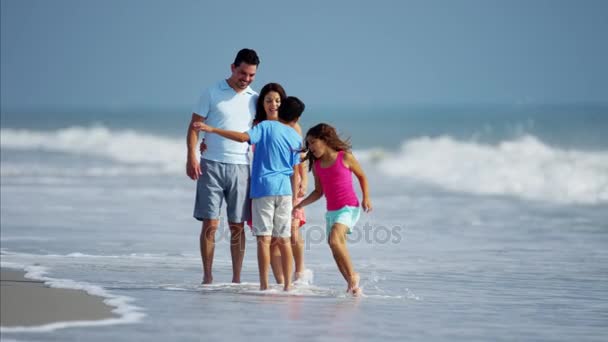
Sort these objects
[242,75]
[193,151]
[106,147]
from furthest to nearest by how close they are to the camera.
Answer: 1. [106,147]
2. [242,75]
3. [193,151]

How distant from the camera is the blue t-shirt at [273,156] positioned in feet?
25.6

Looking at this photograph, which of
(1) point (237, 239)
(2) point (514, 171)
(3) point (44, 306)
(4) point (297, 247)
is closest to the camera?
(3) point (44, 306)

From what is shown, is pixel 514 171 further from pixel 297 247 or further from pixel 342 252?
pixel 342 252

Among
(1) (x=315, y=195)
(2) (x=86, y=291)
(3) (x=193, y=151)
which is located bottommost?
(2) (x=86, y=291)

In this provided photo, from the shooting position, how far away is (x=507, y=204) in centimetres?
1728

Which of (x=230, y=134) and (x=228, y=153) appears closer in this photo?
(x=230, y=134)

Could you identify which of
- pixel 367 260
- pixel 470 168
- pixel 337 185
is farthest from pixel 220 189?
pixel 470 168

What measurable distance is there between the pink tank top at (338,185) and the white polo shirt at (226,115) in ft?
1.99

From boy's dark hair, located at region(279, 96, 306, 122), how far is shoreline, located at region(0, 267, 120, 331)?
5.55 ft

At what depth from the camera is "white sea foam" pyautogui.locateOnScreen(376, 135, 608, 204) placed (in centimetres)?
1962

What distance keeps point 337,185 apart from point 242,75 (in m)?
1.00

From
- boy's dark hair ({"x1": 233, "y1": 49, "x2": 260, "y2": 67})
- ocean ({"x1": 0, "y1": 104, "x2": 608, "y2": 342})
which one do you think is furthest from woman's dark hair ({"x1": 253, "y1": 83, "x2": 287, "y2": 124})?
ocean ({"x1": 0, "y1": 104, "x2": 608, "y2": 342})

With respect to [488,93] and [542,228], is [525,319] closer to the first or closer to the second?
[542,228]

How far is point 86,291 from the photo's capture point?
300 inches
